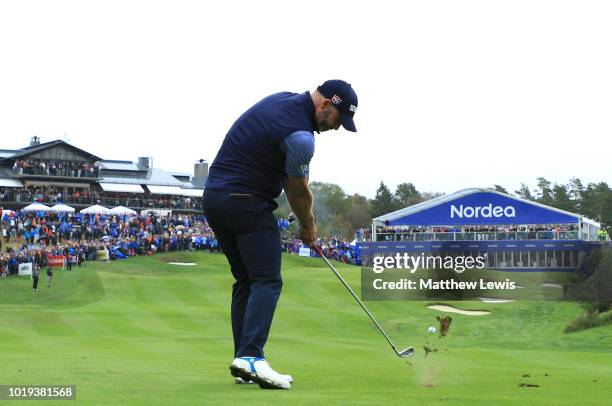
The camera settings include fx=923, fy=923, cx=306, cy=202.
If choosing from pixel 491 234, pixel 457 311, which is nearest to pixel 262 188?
pixel 457 311

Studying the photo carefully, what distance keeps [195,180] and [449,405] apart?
12111 cm

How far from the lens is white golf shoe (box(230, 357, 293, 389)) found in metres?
6.96

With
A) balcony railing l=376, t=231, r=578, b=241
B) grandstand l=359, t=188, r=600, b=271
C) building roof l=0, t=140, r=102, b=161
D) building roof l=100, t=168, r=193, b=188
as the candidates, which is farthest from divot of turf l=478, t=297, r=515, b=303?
building roof l=100, t=168, r=193, b=188

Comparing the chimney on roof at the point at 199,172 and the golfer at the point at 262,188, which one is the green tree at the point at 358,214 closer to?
the chimney on roof at the point at 199,172

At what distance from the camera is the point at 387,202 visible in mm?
138250

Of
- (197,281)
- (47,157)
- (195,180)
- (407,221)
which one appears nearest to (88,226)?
(197,281)

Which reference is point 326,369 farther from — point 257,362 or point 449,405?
point 449,405

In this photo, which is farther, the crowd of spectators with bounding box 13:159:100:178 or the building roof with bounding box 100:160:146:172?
the building roof with bounding box 100:160:146:172

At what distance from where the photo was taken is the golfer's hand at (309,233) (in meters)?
7.49

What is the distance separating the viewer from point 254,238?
7.27 m

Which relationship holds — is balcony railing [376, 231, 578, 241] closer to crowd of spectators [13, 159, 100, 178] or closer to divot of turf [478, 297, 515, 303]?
divot of turf [478, 297, 515, 303]

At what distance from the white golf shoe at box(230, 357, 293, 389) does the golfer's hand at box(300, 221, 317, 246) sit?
1094 mm

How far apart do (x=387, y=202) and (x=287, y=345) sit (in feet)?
380

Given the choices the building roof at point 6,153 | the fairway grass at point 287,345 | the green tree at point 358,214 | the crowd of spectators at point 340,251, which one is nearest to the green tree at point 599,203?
the crowd of spectators at point 340,251
